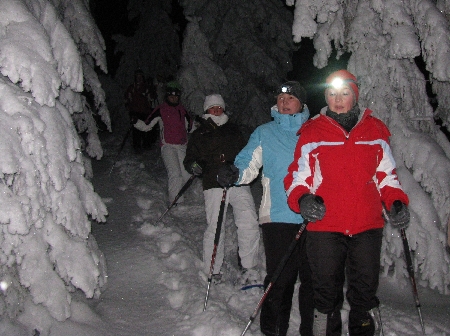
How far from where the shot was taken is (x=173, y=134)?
829 centimetres

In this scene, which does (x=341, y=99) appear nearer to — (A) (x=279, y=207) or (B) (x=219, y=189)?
(A) (x=279, y=207)

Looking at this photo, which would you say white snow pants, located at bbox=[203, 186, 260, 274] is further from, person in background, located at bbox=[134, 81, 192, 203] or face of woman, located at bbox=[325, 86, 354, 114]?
person in background, located at bbox=[134, 81, 192, 203]

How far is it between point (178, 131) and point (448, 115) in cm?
517

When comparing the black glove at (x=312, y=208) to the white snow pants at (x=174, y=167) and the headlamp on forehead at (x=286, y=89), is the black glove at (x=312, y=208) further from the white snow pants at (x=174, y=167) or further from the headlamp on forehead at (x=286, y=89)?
the white snow pants at (x=174, y=167)

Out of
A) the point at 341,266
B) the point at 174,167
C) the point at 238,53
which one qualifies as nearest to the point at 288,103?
the point at 341,266

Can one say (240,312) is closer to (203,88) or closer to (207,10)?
(203,88)

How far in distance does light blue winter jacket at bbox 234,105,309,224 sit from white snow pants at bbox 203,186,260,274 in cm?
113

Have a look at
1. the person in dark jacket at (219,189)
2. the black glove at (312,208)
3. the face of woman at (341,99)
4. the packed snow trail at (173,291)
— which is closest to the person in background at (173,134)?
the packed snow trail at (173,291)

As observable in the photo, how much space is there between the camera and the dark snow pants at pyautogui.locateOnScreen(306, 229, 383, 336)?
3.31 metres

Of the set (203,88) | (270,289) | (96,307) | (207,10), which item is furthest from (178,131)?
(207,10)

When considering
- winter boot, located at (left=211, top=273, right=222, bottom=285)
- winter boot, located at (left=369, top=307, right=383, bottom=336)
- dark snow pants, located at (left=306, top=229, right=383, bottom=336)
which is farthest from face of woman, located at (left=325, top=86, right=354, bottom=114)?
winter boot, located at (left=211, top=273, right=222, bottom=285)

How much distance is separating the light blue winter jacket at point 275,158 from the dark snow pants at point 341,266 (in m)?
0.52

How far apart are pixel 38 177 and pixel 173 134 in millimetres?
4826

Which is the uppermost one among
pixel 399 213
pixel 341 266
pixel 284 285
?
pixel 399 213
